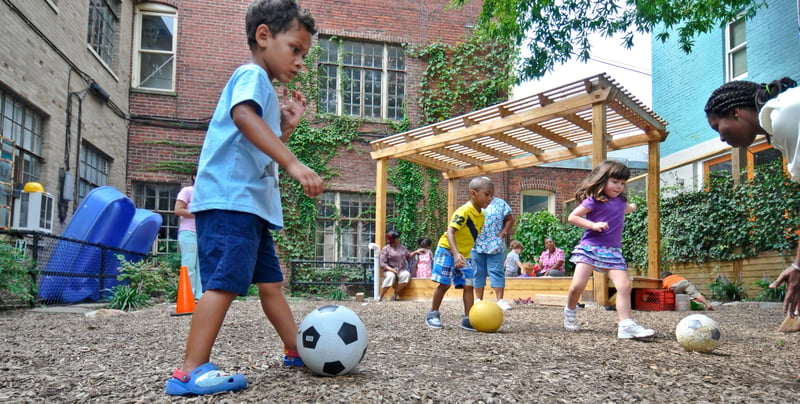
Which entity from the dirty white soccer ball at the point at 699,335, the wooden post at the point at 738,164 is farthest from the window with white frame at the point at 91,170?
the wooden post at the point at 738,164

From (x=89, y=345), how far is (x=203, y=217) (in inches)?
89.8

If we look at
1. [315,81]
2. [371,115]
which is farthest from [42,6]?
[371,115]

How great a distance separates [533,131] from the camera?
31.0 feet

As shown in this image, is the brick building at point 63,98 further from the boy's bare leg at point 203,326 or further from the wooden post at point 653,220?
the wooden post at point 653,220

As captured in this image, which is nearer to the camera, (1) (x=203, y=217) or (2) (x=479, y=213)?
(1) (x=203, y=217)

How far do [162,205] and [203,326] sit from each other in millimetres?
11968

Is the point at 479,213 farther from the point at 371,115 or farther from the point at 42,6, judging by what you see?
the point at 371,115

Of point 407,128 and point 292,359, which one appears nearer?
point 292,359

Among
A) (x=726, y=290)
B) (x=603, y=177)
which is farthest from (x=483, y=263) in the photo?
(x=726, y=290)

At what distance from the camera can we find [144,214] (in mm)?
10258

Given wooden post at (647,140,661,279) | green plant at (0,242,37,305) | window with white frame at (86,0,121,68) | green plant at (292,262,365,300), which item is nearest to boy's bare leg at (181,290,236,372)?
green plant at (0,242,37,305)

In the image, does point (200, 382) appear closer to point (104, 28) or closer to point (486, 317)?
point (486, 317)

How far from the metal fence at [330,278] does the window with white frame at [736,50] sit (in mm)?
9168

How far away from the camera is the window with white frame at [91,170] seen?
1075 cm
